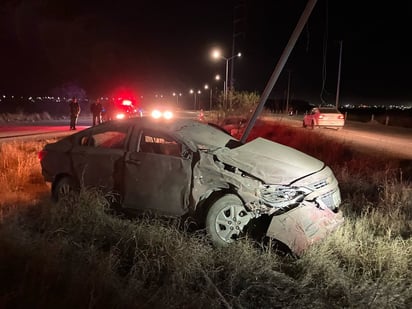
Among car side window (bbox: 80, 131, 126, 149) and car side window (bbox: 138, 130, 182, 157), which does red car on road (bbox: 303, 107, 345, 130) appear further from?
car side window (bbox: 138, 130, 182, 157)

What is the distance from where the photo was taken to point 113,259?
4402mm

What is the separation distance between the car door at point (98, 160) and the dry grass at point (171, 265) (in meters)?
0.39

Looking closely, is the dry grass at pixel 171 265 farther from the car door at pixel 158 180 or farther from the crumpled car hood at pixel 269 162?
the crumpled car hood at pixel 269 162

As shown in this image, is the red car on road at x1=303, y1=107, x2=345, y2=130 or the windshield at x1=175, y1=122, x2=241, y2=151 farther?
the red car on road at x1=303, y1=107, x2=345, y2=130

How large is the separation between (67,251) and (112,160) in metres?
2.08

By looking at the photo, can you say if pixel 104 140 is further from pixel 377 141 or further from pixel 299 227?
pixel 377 141

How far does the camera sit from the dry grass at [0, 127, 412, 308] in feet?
12.1

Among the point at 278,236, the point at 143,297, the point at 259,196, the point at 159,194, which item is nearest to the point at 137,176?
the point at 159,194

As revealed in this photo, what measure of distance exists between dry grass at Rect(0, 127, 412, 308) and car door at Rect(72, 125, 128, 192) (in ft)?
1.27

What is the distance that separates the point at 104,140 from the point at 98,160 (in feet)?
2.90

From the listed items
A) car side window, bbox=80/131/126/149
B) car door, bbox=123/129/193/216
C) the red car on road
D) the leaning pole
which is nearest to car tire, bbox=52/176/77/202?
car side window, bbox=80/131/126/149

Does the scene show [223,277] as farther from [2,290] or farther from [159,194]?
[2,290]

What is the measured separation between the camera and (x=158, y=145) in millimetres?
6844

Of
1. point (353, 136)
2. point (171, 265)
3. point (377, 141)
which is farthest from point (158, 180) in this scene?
point (353, 136)
